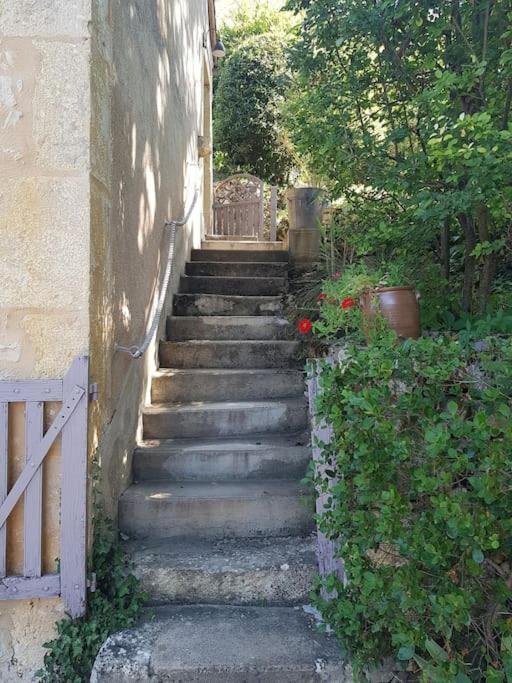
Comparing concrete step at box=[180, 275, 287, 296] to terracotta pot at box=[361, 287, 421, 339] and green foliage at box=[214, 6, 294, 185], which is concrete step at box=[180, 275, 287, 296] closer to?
terracotta pot at box=[361, 287, 421, 339]

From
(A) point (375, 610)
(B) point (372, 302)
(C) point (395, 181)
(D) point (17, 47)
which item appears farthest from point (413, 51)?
(A) point (375, 610)

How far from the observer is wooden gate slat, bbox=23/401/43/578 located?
2.06m

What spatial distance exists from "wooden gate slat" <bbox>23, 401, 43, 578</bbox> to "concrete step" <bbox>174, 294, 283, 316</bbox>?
242 centimetres

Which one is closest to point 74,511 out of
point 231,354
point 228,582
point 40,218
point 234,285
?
point 228,582

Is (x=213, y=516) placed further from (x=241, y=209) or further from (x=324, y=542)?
(x=241, y=209)

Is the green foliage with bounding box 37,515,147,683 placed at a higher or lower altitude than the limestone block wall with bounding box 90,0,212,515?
lower

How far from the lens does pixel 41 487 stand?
2.08 m

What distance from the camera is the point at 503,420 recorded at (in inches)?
61.5

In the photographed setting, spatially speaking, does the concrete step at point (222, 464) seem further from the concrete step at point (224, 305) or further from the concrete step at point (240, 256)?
the concrete step at point (240, 256)

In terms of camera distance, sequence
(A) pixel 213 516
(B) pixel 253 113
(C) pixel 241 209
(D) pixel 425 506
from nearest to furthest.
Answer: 1. (D) pixel 425 506
2. (A) pixel 213 516
3. (C) pixel 241 209
4. (B) pixel 253 113

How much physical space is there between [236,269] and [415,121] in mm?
2250

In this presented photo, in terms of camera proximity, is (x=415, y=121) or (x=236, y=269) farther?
(x=236, y=269)

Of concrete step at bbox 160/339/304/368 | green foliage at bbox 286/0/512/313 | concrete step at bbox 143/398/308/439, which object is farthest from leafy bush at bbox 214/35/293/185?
concrete step at bbox 143/398/308/439

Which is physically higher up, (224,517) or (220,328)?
(220,328)
